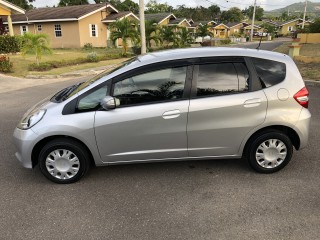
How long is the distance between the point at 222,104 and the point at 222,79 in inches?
13.1

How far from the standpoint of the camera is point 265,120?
3908 mm

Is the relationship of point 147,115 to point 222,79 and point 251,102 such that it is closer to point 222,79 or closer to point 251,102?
point 222,79

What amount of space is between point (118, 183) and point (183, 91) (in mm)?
1480

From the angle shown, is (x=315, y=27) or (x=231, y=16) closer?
(x=315, y=27)

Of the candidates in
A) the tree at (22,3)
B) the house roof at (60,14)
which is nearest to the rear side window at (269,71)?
the house roof at (60,14)

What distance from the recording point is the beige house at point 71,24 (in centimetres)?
2984

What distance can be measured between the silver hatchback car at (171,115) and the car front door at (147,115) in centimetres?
1

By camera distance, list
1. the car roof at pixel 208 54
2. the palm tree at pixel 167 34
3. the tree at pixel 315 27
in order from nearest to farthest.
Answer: the car roof at pixel 208 54 < the palm tree at pixel 167 34 < the tree at pixel 315 27

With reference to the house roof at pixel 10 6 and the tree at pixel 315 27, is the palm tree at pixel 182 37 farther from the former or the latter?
the tree at pixel 315 27

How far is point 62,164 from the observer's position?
13.0ft

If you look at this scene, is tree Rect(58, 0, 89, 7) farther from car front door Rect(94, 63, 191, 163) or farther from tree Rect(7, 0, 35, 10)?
car front door Rect(94, 63, 191, 163)

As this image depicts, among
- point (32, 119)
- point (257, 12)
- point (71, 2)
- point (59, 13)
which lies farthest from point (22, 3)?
point (257, 12)

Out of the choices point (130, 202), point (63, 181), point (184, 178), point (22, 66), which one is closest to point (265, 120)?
point (184, 178)

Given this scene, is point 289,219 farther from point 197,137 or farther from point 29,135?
point 29,135
